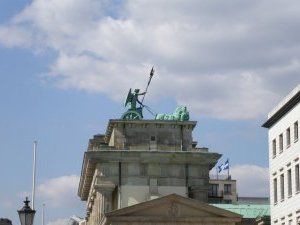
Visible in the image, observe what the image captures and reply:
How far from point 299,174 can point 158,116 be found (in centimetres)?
6268

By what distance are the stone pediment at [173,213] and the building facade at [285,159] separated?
26.3m

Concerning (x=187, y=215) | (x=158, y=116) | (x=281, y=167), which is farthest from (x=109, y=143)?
(x=281, y=167)

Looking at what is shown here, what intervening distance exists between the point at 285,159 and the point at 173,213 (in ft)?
112

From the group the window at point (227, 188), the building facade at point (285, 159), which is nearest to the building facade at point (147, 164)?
the building facade at point (285, 159)

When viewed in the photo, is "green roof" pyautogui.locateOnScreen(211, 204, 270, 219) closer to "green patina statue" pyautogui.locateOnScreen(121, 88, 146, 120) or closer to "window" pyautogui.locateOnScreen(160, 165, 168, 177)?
"window" pyautogui.locateOnScreen(160, 165, 168, 177)

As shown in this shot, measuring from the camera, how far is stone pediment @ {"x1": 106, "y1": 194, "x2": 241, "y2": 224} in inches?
4013

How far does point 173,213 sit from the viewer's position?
4058 inches

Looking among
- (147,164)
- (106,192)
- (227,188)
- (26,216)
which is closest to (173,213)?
(147,164)

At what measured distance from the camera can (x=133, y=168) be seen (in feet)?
392

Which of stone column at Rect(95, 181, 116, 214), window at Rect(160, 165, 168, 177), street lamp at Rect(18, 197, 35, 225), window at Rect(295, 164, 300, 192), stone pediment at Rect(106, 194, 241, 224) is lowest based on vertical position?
street lamp at Rect(18, 197, 35, 225)

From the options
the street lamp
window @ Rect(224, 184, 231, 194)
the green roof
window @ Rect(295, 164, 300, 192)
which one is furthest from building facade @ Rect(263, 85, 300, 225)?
window @ Rect(224, 184, 231, 194)

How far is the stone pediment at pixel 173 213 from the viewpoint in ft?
334

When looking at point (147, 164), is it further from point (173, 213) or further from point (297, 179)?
point (297, 179)

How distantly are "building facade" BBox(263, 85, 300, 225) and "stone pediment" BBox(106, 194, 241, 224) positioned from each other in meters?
26.3
